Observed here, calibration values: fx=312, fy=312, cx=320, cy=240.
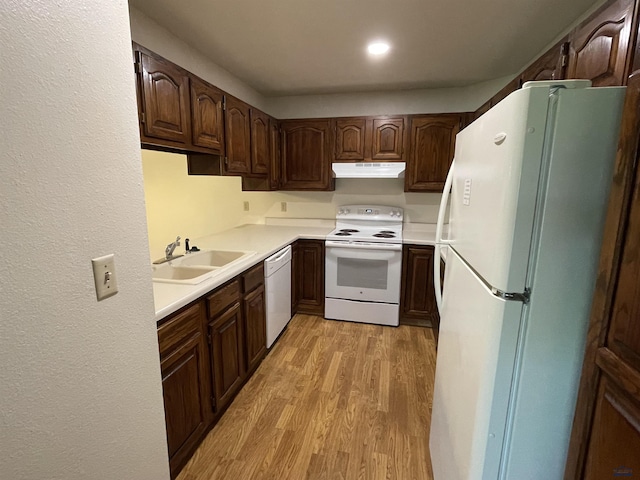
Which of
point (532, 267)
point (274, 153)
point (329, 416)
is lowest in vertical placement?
point (329, 416)

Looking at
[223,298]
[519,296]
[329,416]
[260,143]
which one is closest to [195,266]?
[223,298]

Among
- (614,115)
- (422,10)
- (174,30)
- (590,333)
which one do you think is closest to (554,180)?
(614,115)

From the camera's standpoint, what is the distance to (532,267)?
2.61 ft

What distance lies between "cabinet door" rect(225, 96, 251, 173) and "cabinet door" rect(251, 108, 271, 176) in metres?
0.07

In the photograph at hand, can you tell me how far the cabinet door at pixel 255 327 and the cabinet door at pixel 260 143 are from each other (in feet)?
3.81

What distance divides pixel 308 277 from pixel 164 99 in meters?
2.10

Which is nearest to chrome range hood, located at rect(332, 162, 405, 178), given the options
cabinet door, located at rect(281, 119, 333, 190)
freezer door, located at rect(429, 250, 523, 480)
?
cabinet door, located at rect(281, 119, 333, 190)

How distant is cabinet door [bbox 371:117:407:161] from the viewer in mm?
3086

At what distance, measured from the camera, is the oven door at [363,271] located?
2.97 meters

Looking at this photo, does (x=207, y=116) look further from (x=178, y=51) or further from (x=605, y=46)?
(x=605, y=46)

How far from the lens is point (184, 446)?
155 centimetres

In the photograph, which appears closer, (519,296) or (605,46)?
(519,296)

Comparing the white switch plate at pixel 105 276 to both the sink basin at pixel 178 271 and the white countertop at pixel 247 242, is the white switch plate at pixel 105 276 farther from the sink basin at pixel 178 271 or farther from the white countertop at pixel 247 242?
the sink basin at pixel 178 271

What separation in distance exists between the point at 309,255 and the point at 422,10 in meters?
2.18
